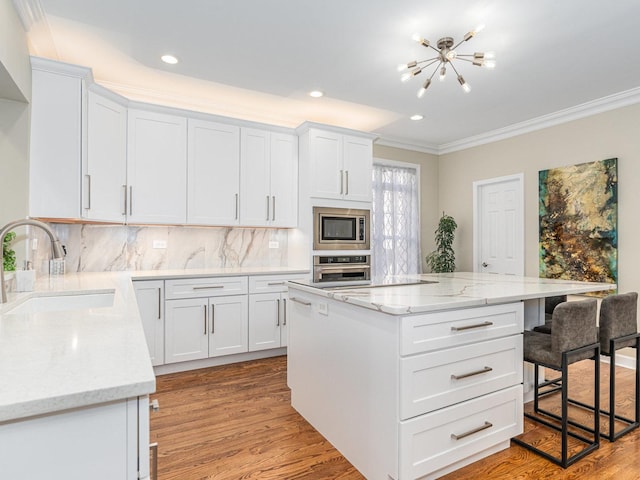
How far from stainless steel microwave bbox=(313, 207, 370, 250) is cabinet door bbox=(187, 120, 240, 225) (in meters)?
0.91

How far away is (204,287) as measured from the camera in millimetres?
3379

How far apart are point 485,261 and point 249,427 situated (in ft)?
13.0

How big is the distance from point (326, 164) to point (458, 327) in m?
2.75

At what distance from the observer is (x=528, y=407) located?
2564 millimetres

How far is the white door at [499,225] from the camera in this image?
14.9ft

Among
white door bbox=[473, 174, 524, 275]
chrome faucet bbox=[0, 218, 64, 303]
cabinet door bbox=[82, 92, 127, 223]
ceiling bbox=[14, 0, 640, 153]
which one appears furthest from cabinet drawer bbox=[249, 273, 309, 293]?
white door bbox=[473, 174, 524, 275]

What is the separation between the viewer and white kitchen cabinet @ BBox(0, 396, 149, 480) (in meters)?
0.60

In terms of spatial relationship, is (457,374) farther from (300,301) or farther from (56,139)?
(56,139)

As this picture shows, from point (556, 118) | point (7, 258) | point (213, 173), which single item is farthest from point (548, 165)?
point (7, 258)

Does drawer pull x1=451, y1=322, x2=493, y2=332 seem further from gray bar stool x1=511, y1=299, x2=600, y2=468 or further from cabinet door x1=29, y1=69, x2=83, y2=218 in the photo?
A: cabinet door x1=29, y1=69, x2=83, y2=218

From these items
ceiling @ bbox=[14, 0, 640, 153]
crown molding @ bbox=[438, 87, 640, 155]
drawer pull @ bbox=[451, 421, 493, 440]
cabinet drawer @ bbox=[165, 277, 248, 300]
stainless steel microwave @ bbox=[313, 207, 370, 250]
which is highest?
ceiling @ bbox=[14, 0, 640, 153]

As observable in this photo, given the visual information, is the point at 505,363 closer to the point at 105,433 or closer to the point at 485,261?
the point at 105,433

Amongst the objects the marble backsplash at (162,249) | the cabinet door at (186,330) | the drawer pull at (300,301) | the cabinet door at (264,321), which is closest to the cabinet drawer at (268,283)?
the cabinet door at (264,321)

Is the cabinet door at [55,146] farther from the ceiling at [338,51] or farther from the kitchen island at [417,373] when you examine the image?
the kitchen island at [417,373]
